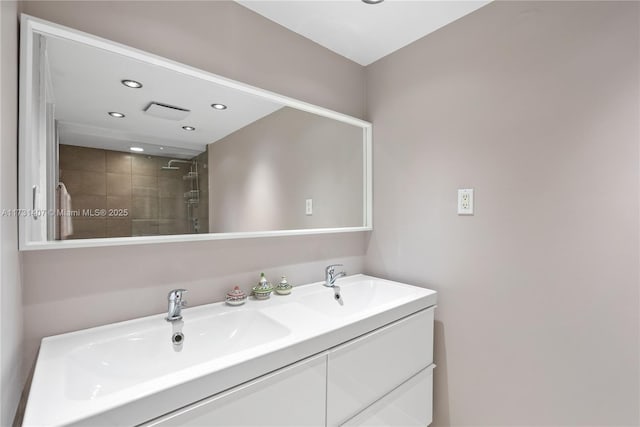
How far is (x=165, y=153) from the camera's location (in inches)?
47.9

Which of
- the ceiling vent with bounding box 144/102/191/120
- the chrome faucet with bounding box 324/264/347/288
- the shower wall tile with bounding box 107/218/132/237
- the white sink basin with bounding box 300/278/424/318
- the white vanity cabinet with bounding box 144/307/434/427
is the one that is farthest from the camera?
the chrome faucet with bounding box 324/264/347/288

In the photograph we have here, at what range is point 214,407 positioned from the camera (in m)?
0.79

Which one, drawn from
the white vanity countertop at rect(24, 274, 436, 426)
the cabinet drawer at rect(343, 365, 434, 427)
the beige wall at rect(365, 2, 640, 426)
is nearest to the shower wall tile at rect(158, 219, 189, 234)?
the white vanity countertop at rect(24, 274, 436, 426)

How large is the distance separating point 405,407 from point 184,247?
4.01 ft

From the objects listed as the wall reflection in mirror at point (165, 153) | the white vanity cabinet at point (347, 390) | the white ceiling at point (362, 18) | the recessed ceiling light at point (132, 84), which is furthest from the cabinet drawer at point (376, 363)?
the white ceiling at point (362, 18)

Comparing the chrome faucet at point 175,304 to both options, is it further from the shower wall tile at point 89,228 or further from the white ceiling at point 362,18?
the white ceiling at point 362,18

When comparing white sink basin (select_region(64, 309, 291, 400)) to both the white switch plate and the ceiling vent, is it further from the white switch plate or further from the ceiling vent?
the white switch plate

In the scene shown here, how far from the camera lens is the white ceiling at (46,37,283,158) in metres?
1.01

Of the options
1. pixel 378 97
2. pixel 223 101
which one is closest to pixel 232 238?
Result: pixel 223 101

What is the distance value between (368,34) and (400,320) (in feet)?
4.96

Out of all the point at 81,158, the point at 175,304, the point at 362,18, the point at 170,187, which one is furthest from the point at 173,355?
the point at 362,18

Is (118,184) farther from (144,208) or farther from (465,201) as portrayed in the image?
(465,201)

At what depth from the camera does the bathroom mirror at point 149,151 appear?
0.96 meters

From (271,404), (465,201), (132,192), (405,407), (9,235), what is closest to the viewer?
(9,235)
